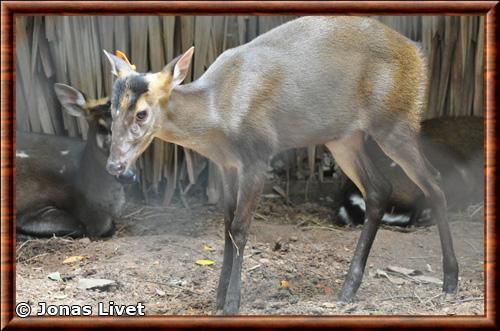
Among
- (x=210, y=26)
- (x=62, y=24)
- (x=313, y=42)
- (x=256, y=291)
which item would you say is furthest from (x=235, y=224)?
(x=62, y=24)

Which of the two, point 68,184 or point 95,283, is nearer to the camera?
point 95,283

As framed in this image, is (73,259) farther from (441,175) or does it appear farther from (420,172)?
(441,175)

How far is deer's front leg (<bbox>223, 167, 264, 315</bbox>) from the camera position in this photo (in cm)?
592

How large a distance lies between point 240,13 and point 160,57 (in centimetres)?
220

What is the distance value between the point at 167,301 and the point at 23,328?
1119 millimetres

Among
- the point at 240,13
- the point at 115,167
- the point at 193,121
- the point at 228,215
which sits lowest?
the point at 228,215

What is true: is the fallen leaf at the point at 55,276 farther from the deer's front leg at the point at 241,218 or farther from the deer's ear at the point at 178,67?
the deer's ear at the point at 178,67

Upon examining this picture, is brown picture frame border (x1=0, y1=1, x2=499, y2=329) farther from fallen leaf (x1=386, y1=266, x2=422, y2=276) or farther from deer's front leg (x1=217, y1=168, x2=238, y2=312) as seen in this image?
fallen leaf (x1=386, y1=266, x2=422, y2=276)

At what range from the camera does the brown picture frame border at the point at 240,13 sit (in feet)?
17.5

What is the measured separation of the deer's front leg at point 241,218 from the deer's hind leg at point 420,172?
3.23 ft

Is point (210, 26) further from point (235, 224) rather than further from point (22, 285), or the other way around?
point (22, 285)

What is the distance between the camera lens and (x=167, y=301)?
245 inches

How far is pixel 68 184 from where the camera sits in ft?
26.5

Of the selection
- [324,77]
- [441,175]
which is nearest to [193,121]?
[324,77]
